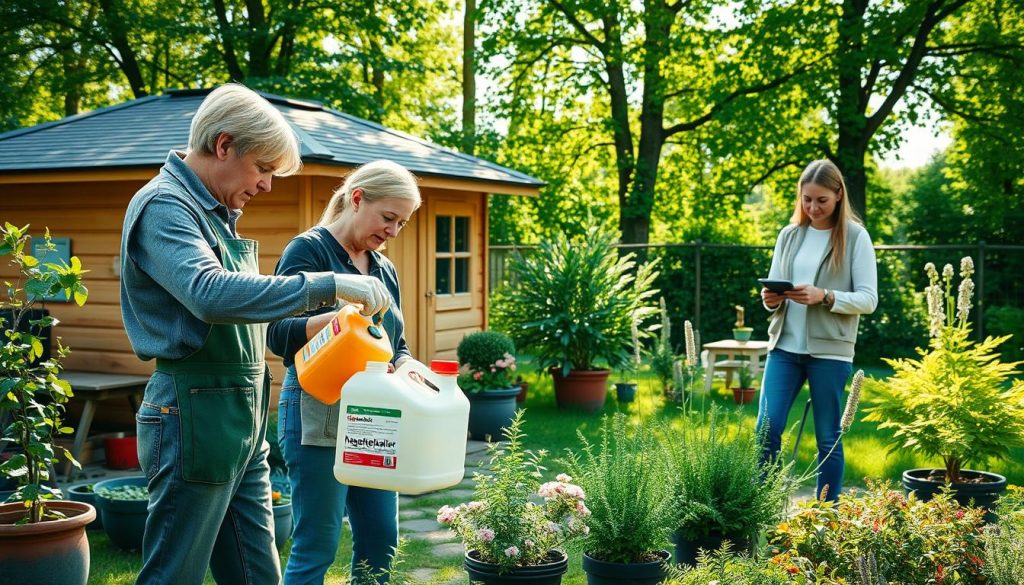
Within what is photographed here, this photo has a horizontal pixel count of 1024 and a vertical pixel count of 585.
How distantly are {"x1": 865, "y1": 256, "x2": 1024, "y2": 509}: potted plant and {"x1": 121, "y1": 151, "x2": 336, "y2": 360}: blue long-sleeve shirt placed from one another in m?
3.57

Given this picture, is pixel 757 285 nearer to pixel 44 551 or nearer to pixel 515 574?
pixel 515 574

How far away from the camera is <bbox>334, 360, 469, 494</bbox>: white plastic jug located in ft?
8.05

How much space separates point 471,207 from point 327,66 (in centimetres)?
864

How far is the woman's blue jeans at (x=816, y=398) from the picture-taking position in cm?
463

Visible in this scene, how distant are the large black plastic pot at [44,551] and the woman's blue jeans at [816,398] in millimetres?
2858

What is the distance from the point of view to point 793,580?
104 inches

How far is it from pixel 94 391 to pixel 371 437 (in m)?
5.03

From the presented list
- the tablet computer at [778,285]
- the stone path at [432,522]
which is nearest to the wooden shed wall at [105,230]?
the stone path at [432,522]

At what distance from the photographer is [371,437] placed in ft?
8.14

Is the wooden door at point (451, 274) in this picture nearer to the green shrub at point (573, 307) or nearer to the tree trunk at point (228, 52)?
the green shrub at point (573, 307)

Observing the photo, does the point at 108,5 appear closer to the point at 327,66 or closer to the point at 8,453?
the point at 327,66

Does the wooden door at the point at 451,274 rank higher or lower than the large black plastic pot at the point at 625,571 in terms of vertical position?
higher

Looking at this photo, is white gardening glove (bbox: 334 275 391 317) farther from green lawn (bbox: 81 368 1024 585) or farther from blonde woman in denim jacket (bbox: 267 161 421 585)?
green lawn (bbox: 81 368 1024 585)

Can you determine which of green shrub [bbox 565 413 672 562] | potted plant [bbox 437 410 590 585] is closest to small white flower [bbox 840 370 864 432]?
green shrub [bbox 565 413 672 562]
